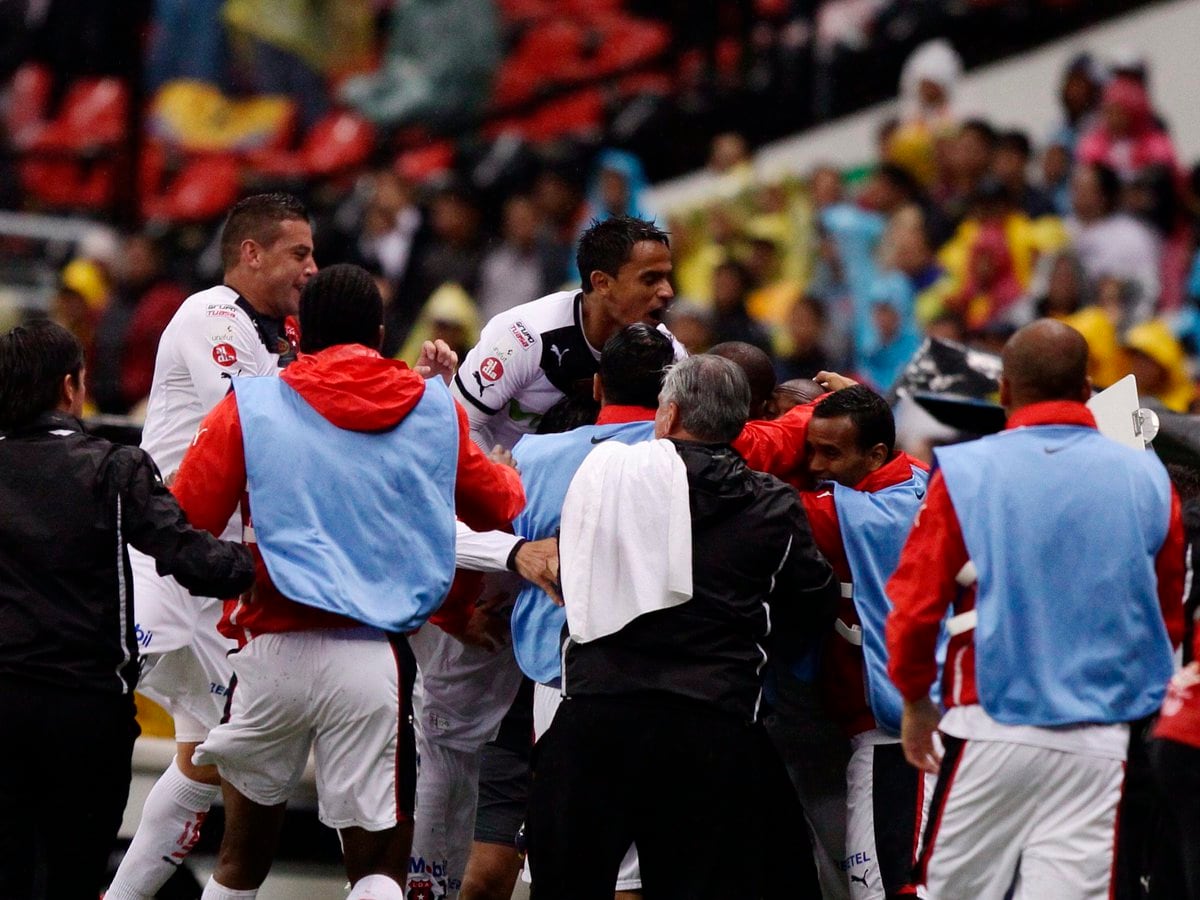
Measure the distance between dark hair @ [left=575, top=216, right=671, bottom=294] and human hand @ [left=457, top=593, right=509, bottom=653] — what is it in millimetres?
1021

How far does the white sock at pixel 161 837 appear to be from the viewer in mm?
5730

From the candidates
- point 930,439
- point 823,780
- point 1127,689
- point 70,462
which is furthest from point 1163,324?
point 70,462

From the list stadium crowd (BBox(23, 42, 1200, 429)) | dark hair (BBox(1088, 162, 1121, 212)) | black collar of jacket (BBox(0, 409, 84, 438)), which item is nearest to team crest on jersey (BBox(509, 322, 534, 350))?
black collar of jacket (BBox(0, 409, 84, 438))

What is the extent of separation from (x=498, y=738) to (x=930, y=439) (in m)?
4.60

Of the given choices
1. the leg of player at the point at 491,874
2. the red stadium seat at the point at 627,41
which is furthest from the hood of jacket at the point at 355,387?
the red stadium seat at the point at 627,41

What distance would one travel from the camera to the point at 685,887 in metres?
4.81

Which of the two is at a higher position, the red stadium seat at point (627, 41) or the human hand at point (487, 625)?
the red stadium seat at point (627, 41)

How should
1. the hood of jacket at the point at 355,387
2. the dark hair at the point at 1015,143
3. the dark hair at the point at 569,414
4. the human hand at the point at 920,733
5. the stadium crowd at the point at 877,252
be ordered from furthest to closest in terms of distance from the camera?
1. the dark hair at the point at 1015,143
2. the stadium crowd at the point at 877,252
3. the dark hair at the point at 569,414
4. the hood of jacket at the point at 355,387
5. the human hand at the point at 920,733

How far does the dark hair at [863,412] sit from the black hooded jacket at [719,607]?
1.83 ft

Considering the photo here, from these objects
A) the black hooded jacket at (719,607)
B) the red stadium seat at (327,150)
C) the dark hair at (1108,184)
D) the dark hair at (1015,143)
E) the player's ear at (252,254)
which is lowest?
the black hooded jacket at (719,607)

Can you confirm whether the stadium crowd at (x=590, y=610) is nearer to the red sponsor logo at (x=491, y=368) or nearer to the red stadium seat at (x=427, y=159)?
the red sponsor logo at (x=491, y=368)

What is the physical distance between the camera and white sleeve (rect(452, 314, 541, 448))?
6039 mm

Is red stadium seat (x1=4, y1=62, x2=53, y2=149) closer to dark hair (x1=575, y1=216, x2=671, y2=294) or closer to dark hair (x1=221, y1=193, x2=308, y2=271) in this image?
dark hair (x1=221, y1=193, x2=308, y2=271)

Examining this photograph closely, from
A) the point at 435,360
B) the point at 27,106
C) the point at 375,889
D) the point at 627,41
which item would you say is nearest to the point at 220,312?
the point at 435,360
